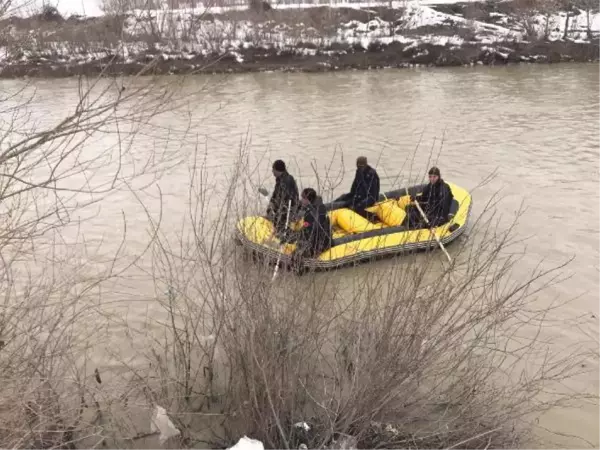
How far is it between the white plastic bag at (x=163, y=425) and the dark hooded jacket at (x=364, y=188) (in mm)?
4595

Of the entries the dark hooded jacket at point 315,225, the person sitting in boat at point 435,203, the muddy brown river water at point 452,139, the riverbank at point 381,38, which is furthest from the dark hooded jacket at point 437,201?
the riverbank at point 381,38

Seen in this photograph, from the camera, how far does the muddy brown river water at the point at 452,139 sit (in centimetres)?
726

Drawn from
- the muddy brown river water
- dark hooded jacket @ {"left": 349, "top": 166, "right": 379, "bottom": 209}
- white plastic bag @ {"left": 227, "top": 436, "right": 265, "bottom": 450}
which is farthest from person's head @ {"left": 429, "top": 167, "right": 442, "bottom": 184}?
white plastic bag @ {"left": 227, "top": 436, "right": 265, "bottom": 450}

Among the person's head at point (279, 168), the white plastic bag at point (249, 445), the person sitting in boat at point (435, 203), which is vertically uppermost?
the person's head at point (279, 168)

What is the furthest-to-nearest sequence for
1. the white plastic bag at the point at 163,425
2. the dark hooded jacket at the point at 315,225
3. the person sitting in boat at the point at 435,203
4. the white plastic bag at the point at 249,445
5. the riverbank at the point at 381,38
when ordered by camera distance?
the riverbank at the point at 381,38 → the person sitting in boat at the point at 435,203 → the dark hooded jacket at the point at 315,225 → the white plastic bag at the point at 163,425 → the white plastic bag at the point at 249,445

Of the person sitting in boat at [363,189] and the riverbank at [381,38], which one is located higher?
the riverbank at [381,38]

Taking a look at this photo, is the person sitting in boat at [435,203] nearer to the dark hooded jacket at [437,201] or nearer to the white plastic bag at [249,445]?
the dark hooded jacket at [437,201]

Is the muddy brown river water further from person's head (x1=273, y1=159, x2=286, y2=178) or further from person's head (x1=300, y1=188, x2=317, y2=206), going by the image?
person's head (x1=300, y1=188, x2=317, y2=206)

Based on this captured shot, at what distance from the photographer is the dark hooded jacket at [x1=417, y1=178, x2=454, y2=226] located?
7.74m

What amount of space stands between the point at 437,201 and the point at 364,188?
109 centimetres

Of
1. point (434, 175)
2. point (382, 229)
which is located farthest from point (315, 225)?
point (434, 175)

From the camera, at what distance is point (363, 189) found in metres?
8.04

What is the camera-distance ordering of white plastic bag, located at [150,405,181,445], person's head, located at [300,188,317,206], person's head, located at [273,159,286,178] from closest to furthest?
white plastic bag, located at [150,405,181,445]
person's head, located at [300,188,317,206]
person's head, located at [273,159,286,178]

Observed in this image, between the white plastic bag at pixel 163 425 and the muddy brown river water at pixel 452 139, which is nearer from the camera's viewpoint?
the white plastic bag at pixel 163 425
